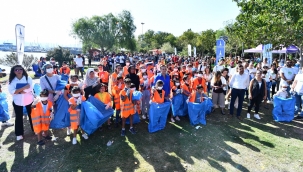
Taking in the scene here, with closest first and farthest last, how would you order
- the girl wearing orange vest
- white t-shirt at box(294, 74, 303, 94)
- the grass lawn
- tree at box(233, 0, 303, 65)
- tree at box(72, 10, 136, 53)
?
the grass lawn < the girl wearing orange vest < white t-shirt at box(294, 74, 303, 94) < tree at box(233, 0, 303, 65) < tree at box(72, 10, 136, 53)

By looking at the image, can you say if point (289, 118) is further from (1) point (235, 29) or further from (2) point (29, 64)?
(2) point (29, 64)

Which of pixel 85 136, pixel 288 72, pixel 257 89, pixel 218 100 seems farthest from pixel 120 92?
pixel 288 72

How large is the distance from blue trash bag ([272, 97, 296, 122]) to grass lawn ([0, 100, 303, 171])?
45cm

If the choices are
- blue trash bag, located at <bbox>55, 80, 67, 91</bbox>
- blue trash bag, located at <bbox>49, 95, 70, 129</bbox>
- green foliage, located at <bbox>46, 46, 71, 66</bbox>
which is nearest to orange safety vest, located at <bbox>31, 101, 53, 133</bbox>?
→ blue trash bag, located at <bbox>49, 95, 70, 129</bbox>

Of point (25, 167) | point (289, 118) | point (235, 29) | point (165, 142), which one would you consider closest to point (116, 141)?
point (165, 142)

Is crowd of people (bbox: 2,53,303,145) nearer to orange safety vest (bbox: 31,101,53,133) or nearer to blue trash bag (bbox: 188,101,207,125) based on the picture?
orange safety vest (bbox: 31,101,53,133)

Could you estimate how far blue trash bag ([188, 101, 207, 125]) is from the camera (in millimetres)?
5777

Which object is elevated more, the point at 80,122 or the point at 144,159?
the point at 80,122

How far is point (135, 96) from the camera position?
5098mm

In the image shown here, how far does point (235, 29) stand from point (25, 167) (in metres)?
12.0

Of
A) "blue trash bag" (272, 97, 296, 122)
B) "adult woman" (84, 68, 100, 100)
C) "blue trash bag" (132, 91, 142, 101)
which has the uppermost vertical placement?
"adult woman" (84, 68, 100, 100)

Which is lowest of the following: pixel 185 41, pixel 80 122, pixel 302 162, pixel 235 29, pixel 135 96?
pixel 302 162

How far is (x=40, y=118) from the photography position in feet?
15.1

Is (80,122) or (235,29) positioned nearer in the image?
(80,122)
